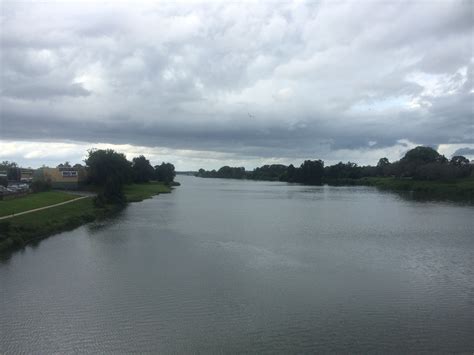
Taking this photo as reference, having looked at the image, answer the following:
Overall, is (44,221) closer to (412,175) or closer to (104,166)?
(104,166)

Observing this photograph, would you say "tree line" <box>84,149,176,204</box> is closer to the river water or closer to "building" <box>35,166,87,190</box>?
"building" <box>35,166,87,190</box>

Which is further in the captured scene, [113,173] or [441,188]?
[441,188]

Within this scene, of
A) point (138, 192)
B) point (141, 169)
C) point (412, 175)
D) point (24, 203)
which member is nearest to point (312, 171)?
point (412, 175)

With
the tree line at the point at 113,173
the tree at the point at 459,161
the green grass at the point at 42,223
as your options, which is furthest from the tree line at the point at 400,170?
the green grass at the point at 42,223

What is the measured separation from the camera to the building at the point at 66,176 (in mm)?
89750

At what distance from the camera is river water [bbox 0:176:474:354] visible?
1390cm

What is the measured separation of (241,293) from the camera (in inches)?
728

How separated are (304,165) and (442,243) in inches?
5414

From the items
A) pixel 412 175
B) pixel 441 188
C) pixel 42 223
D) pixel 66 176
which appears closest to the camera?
pixel 42 223

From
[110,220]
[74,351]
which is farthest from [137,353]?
[110,220]

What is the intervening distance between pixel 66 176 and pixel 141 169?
29.3 metres

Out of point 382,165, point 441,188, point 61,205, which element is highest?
point 382,165

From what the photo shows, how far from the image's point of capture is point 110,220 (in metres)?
45.7

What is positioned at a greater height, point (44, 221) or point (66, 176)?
point (66, 176)
